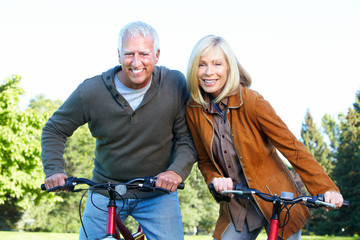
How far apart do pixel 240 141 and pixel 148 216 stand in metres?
1.01

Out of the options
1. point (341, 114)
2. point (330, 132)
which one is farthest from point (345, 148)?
point (330, 132)

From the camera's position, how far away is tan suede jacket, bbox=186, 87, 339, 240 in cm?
347

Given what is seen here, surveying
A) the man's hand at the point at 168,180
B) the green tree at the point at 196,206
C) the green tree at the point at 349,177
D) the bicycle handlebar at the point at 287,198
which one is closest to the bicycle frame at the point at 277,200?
the bicycle handlebar at the point at 287,198

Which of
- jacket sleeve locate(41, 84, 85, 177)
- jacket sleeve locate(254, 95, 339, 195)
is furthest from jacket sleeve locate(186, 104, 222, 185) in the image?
jacket sleeve locate(41, 84, 85, 177)

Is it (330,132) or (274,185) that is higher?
(274,185)

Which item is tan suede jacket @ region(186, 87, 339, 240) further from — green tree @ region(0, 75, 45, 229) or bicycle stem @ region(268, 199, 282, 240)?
green tree @ region(0, 75, 45, 229)

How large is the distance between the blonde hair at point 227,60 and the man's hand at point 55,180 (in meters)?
1.20

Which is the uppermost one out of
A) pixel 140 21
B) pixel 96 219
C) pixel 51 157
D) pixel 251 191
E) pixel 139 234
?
pixel 140 21

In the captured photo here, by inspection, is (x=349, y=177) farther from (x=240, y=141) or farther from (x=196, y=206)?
(x=240, y=141)

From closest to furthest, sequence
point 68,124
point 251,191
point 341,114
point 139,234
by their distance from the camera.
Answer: point 251,191
point 68,124
point 139,234
point 341,114

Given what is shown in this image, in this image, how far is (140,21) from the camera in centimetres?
371

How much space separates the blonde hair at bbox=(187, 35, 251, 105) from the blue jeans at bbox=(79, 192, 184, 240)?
0.91 meters

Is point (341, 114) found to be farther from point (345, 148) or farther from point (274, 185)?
point (274, 185)

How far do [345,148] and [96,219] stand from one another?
3508cm
